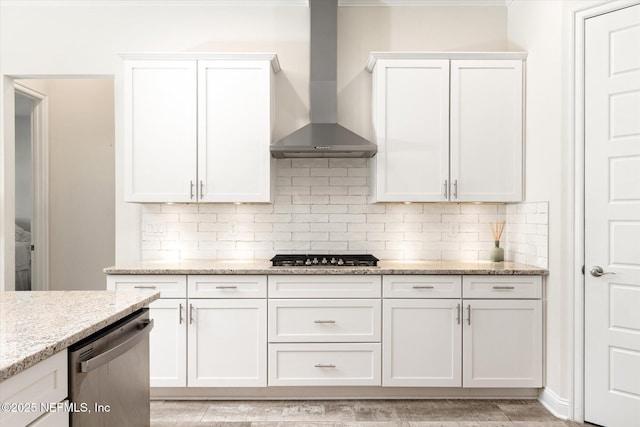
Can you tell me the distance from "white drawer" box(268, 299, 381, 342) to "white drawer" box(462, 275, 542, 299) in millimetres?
642

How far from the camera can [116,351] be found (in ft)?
5.36

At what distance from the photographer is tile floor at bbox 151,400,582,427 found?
284 centimetres

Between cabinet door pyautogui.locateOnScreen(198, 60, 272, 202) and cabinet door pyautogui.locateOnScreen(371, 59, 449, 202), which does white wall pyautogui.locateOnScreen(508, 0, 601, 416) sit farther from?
cabinet door pyautogui.locateOnScreen(198, 60, 272, 202)

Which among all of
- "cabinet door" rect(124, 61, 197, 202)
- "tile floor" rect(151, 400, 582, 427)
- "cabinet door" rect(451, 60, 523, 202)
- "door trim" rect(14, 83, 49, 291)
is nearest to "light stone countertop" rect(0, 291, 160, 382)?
"tile floor" rect(151, 400, 582, 427)

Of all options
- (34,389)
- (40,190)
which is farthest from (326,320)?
(40,190)

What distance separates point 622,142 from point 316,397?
2530mm

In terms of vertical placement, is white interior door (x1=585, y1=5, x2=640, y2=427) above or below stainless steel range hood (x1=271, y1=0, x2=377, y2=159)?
below

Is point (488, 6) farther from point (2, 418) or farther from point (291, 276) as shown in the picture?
point (2, 418)

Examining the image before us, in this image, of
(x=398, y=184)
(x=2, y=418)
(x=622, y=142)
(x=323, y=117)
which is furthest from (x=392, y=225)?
(x=2, y=418)

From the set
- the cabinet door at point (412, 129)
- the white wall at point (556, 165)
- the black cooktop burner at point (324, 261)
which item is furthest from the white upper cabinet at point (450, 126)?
the black cooktop burner at point (324, 261)

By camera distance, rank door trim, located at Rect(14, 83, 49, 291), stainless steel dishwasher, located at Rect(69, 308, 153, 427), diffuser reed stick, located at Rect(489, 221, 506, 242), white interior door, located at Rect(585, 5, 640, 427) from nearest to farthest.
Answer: stainless steel dishwasher, located at Rect(69, 308, 153, 427)
white interior door, located at Rect(585, 5, 640, 427)
diffuser reed stick, located at Rect(489, 221, 506, 242)
door trim, located at Rect(14, 83, 49, 291)

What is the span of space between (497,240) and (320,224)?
1.42 m

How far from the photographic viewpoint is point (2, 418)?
3.69 feet

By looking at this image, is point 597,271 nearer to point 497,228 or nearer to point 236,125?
point 497,228
